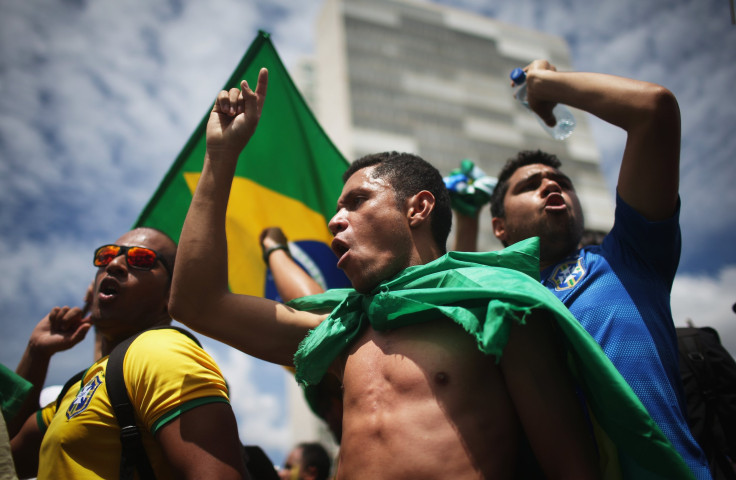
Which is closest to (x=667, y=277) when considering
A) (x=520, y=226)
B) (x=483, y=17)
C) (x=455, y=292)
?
(x=520, y=226)

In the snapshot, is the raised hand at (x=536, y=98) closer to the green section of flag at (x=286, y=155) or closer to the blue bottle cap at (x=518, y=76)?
the blue bottle cap at (x=518, y=76)

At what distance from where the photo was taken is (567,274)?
7.48 feet

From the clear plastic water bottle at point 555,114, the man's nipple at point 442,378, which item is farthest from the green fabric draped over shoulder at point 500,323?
the clear plastic water bottle at point 555,114

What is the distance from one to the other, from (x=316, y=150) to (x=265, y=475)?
A: 2.57 m

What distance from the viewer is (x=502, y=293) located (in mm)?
1511

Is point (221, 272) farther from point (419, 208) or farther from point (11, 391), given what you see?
point (11, 391)

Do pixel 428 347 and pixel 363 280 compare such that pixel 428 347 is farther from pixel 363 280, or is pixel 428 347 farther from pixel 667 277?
pixel 667 277

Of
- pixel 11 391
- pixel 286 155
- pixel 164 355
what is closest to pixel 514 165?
pixel 286 155

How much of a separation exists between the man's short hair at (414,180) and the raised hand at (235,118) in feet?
1.81

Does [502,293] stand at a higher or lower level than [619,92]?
lower

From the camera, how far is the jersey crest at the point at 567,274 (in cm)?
221

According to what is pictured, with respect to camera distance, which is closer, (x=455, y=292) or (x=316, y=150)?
(x=455, y=292)

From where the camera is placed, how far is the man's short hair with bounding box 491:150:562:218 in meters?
2.93

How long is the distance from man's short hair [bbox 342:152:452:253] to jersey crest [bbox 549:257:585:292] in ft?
1.84
